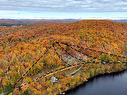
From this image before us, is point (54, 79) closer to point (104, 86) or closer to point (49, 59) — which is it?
point (104, 86)

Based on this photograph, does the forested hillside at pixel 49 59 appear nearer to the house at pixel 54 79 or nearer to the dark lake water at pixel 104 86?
the house at pixel 54 79

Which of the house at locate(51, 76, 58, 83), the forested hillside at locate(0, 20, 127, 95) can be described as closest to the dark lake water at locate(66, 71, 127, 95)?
the forested hillside at locate(0, 20, 127, 95)

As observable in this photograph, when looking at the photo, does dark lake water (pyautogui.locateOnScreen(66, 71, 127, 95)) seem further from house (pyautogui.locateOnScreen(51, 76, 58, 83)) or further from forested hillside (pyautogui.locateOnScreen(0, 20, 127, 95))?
house (pyautogui.locateOnScreen(51, 76, 58, 83))

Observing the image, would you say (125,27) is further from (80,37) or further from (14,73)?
(14,73)

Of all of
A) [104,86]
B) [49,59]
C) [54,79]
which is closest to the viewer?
[104,86]

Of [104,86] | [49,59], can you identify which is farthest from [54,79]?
[49,59]

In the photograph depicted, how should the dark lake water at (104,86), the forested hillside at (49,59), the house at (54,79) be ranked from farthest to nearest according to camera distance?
the house at (54,79) → the dark lake water at (104,86) → the forested hillside at (49,59)

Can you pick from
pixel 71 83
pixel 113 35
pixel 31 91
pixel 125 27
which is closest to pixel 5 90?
pixel 31 91

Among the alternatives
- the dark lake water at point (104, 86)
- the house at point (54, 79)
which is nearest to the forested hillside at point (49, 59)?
the house at point (54, 79)
